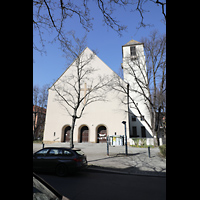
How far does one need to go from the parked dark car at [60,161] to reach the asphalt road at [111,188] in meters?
0.54

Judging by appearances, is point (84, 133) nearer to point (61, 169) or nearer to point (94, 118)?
point (94, 118)

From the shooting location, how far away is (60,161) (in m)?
7.21

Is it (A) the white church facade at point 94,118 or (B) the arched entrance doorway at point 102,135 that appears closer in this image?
(A) the white church facade at point 94,118

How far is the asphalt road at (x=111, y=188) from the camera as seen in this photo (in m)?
4.77

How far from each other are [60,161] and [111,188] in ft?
9.75

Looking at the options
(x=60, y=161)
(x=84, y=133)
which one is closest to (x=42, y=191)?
(x=60, y=161)

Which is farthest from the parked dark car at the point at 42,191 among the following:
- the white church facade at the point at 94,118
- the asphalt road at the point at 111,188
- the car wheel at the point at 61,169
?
the white church facade at the point at 94,118

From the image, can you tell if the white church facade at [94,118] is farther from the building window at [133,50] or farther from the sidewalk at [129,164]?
the sidewalk at [129,164]
